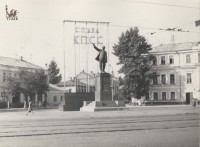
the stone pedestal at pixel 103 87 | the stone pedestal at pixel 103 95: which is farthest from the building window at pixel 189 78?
the stone pedestal at pixel 103 87

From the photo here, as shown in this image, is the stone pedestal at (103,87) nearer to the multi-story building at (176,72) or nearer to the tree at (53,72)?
the multi-story building at (176,72)

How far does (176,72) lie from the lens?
61594 millimetres

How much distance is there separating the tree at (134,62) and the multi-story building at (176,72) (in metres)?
4.39

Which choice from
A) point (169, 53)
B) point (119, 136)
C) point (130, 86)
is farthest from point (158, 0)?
point (169, 53)

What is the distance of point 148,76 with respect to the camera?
57062 mm

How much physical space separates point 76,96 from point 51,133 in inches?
834

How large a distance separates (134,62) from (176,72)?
8.86 m

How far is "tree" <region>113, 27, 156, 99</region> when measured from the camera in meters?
56.7

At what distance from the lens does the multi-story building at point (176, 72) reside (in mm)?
59250

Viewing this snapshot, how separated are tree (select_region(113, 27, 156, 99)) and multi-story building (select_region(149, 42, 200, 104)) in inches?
173

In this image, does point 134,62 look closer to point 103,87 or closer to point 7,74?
point 7,74

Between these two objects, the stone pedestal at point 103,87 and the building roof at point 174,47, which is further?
the building roof at point 174,47

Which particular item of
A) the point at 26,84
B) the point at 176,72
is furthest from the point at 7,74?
the point at 176,72

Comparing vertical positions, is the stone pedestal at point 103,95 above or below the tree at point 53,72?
below
